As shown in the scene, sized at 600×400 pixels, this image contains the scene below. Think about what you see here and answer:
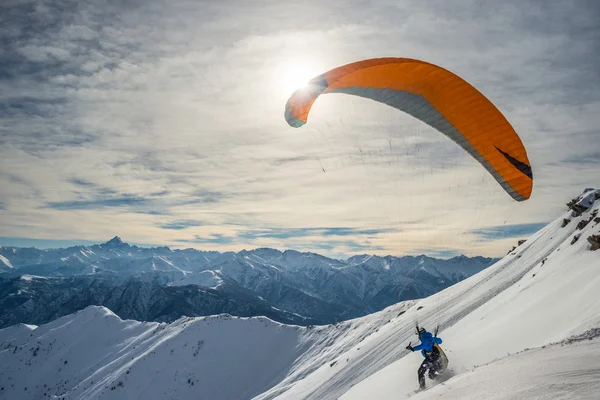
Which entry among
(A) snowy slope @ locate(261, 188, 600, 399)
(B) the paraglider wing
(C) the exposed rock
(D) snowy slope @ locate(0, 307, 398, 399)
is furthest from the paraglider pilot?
(D) snowy slope @ locate(0, 307, 398, 399)

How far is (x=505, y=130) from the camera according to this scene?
471 inches

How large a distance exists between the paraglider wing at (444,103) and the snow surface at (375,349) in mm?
4810

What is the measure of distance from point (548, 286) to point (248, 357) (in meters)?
61.9

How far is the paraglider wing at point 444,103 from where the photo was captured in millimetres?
11805

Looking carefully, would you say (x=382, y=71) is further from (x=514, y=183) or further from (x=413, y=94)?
(x=514, y=183)

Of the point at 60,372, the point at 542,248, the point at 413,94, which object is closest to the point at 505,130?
the point at 413,94

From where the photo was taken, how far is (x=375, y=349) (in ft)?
102

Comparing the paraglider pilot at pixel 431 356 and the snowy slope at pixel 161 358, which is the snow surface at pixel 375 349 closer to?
the snowy slope at pixel 161 358

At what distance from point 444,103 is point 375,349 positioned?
78.2 feet

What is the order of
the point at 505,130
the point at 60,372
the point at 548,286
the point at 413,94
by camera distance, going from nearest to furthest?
the point at 505,130
the point at 413,94
the point at 548,286
the point at 60,372

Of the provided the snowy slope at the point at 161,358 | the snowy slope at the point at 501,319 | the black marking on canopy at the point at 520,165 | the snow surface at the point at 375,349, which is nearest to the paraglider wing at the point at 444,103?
the black marking on canopy at the point at 520,165

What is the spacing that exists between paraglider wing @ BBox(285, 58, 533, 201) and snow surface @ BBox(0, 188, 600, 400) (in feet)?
15.8

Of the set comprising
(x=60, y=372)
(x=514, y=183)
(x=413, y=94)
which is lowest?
(x=60, y=372)

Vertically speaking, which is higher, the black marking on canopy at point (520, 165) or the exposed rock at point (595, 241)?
the black marking on canopy at point (520, 165)
